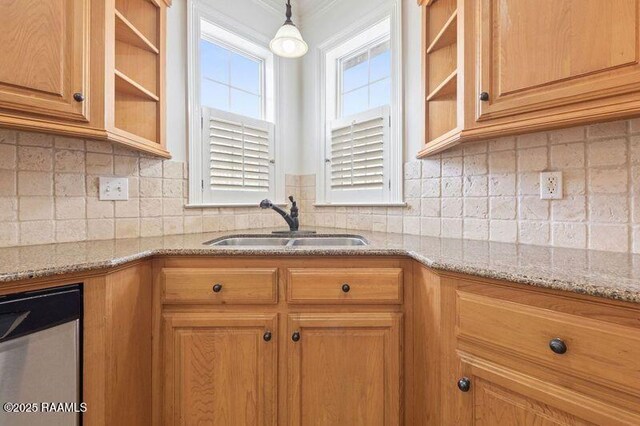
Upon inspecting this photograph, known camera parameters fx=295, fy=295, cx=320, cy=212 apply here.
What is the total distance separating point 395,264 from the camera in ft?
3.88

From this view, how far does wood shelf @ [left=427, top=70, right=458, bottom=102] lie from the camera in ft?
4.33

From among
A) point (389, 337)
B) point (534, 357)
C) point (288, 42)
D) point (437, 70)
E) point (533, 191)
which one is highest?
point (288, 42)

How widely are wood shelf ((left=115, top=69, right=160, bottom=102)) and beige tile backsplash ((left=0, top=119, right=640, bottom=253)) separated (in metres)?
0.29

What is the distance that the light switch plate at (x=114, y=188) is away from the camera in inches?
57.2

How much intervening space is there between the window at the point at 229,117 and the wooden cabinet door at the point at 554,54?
1.41 m

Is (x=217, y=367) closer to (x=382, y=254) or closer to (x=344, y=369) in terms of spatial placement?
(x=344, y=369)

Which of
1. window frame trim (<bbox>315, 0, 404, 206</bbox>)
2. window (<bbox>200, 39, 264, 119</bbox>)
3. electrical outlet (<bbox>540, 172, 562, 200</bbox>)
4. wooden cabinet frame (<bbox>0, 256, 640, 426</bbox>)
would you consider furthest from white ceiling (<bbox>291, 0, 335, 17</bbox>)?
wooden cabinet frame (<bbox>0, 256, 640, 426</bbox>)

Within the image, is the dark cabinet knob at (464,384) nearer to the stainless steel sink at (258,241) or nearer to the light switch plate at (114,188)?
the stainless steel sink at (258,241)

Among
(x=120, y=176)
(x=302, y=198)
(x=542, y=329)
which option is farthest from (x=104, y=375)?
(x=302, y=198)

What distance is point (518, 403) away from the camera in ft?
2.68

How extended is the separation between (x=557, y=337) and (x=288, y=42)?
1.71 meters

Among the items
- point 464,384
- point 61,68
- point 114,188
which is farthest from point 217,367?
point 61,68

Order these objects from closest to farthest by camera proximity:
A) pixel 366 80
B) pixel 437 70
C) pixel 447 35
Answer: pixel 447 35
pixel 437 70
pixel 366 80

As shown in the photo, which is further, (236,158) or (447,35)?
(236,158)
